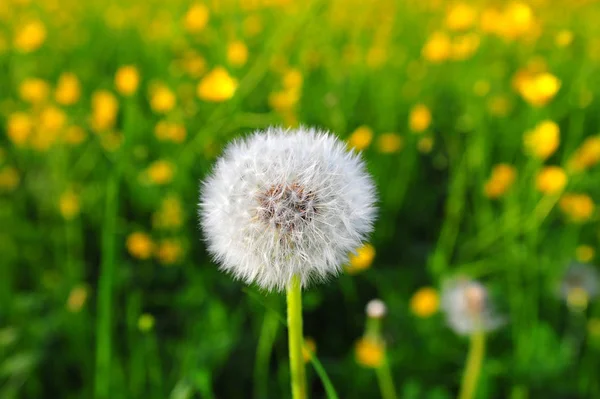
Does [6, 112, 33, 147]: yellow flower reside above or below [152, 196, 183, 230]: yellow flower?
above

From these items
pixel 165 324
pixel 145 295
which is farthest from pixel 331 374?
pixel 145 295

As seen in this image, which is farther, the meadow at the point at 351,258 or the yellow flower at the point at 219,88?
the yellow flower at the point at 219,88

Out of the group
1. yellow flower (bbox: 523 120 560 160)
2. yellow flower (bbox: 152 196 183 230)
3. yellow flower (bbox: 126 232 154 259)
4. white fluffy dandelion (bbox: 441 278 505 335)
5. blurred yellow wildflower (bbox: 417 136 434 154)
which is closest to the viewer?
white fluffy dandelion (bbox: 441 278 505 335)

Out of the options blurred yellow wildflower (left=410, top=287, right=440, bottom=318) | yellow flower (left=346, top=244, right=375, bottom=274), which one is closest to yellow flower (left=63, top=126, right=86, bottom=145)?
yellow flower (left=346, top=244, right=375, bottom=274)

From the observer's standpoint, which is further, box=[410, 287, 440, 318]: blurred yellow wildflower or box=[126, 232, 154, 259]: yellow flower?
box=[126, 232, 154, 259]: yellow flower

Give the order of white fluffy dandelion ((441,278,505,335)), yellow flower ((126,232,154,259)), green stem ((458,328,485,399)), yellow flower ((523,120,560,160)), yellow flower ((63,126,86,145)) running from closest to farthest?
green stem ((458,328,485,399)) < white fluffy dandelion ((441,278,505,335)) < yellow flower ((523,120,560,160)) < yellow flower ((126,232,154,259)) < yellow flower ((63,126,86,145))

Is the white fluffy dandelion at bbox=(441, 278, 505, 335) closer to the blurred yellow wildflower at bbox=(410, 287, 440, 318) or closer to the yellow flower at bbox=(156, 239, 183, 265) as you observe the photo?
the blurred yellow wildflower at bbox=(410, 287, 440, 318)

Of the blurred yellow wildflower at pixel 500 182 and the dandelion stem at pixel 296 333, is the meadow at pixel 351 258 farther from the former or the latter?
the dandelion stem at pixel 296 333

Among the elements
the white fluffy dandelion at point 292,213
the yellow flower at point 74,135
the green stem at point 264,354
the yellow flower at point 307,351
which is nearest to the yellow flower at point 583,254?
the yellow flower at point 307,351
